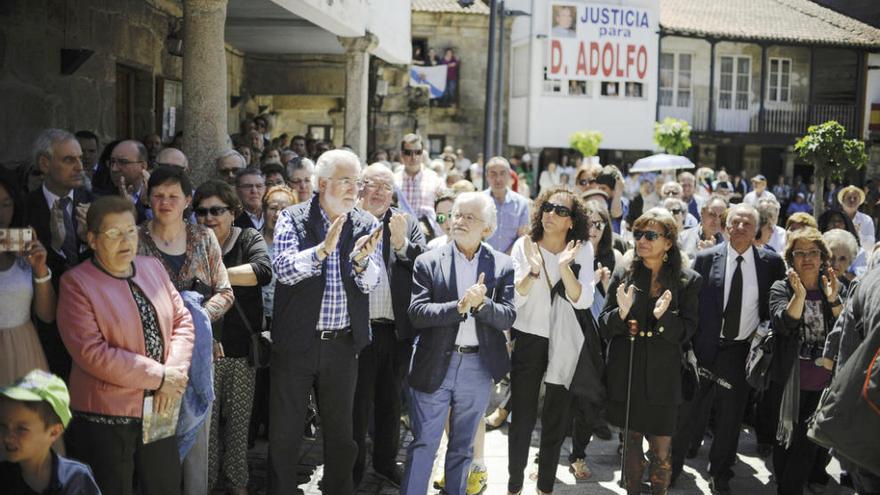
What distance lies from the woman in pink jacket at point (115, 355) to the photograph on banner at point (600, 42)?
1108 inches

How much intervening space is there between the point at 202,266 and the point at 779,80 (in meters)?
34.0

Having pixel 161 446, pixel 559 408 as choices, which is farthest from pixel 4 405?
pixel 559 408

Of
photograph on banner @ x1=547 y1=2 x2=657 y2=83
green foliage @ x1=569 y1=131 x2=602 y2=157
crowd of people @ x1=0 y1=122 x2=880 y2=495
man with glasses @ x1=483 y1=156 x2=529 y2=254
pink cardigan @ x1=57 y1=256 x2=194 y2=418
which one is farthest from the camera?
photograph on banner @ x1=547 y1=2 x2=657 y2=83

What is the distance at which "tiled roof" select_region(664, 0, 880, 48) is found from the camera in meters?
32.3

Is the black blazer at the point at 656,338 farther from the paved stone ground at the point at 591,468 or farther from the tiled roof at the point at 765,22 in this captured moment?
the tiled roof at the point at 765,22

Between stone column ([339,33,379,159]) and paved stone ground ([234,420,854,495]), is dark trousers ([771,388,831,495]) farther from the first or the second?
stone column ([339,33,379,159])

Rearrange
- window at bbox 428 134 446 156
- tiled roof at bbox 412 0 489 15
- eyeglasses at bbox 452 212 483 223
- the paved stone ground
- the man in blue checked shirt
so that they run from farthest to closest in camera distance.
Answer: window at bbox 428 134 446 156, tiled roof at bbox 412 0 489 15, the paved stone ground, eyeglasses at bbox 452 212 483 223, the man in blue checked shirt

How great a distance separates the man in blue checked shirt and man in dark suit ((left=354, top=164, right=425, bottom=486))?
2.26 feet

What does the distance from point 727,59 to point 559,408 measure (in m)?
31.5

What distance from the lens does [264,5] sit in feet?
31.8

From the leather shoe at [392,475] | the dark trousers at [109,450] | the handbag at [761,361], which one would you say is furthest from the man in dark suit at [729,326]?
the dark trousers at [109,450]

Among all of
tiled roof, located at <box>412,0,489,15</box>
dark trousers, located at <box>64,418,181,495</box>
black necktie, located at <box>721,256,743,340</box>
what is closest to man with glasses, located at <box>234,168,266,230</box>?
dark trousers, located at <box>64,418,181,495</box>

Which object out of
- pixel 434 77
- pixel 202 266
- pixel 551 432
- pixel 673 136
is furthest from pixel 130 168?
pixel 434 77

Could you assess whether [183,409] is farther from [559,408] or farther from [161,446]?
[559,408]
